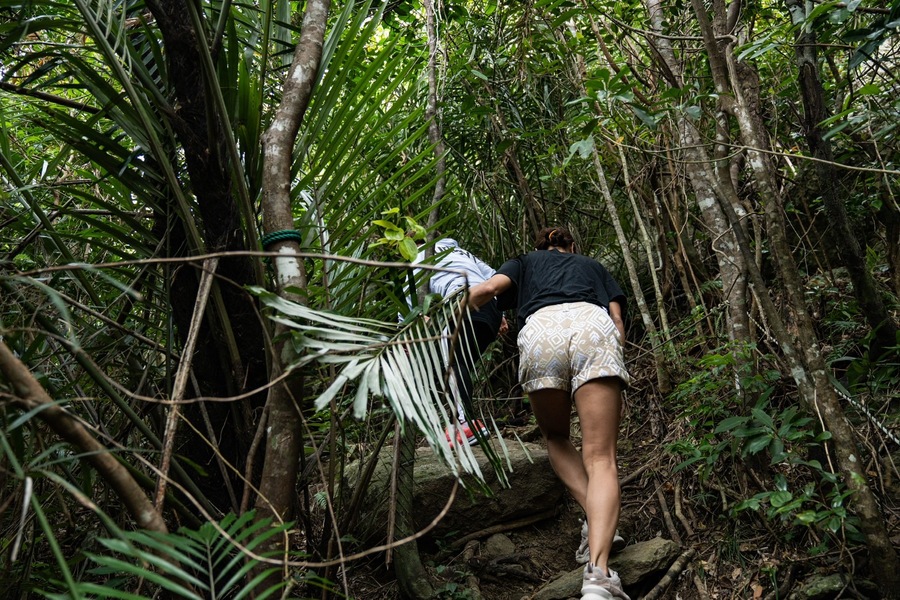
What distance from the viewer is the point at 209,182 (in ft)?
6.02

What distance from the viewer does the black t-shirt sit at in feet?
10.1

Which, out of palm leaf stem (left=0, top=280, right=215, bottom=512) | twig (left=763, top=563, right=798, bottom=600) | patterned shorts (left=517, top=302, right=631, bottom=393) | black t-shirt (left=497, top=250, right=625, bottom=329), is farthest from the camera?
black t-shirt (left=497, top=250, right=625, bottom=329)

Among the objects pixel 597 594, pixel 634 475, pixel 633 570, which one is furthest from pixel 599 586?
pixel 634 475

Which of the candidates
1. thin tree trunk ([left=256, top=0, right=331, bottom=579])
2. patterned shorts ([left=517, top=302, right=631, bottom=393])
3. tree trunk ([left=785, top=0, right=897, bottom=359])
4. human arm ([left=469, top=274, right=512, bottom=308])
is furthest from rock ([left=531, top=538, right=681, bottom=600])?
thin tree trunk ([left=256, top=0, right=331, bottom=579])

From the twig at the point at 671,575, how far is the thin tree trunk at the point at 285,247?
5.64 ft

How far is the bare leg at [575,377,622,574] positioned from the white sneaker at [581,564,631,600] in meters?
0.04

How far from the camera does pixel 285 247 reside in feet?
5.79

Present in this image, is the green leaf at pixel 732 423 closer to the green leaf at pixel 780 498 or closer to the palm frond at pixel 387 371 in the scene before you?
the green leaf at pixel 780 498

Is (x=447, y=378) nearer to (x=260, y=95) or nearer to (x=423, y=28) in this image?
(x=260, y=95)

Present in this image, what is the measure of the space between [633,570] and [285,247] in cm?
205

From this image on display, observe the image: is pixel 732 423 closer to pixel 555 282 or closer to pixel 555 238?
pixel 555 282

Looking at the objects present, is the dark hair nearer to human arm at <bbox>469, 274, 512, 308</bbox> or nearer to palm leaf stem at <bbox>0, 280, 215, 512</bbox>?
human arm at <bbox>469, 274, 512, 308</bbox>

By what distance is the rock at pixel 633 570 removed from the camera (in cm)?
285

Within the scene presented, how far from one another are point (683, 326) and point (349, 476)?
221 cm
